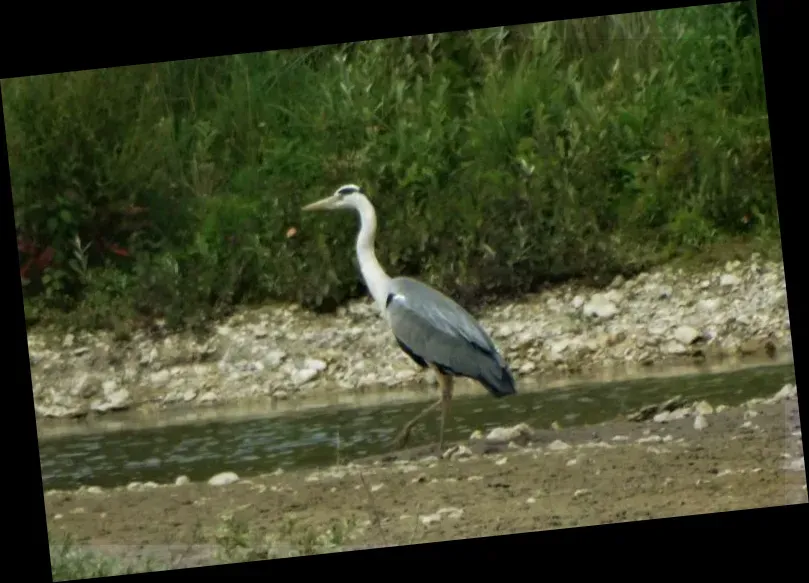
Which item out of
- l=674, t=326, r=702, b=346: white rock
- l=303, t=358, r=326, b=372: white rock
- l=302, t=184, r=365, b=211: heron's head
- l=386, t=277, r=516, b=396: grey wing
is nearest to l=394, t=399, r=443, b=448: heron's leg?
l=386, t=277, r=516, b=396: grey wing

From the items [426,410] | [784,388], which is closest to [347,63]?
[426,410]

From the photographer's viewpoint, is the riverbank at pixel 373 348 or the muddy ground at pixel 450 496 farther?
the riverbank at pixel 373 348

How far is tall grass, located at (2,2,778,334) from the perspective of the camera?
10.5 feet

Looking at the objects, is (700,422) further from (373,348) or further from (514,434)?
(373,348)

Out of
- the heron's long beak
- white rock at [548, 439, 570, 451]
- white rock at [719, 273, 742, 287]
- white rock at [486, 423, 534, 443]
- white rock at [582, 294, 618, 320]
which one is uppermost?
the heron's long beak

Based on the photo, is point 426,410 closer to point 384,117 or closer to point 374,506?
point 374,506

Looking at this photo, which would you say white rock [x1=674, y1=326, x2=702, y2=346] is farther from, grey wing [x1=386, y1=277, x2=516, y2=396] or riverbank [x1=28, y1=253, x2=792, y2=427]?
grey wing [x1=386, y1=277, x2=516, y2=396]

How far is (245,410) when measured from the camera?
320 centimetres

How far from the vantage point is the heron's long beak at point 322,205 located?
321 cm

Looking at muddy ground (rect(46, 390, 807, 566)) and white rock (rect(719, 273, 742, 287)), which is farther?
white rock (rect(719, 273, 742, 287))

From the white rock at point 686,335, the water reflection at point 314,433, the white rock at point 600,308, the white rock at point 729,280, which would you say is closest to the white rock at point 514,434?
the water reflection at point 314,433

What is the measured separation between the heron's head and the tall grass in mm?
30

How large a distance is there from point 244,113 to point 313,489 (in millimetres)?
986

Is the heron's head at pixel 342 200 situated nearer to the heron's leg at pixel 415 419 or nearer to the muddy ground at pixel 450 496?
the heron's leg at pixel 415 419
